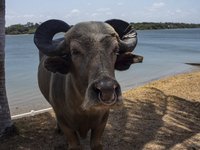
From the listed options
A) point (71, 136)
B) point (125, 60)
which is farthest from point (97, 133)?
point (125, 60)

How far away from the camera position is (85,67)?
256 centimetres

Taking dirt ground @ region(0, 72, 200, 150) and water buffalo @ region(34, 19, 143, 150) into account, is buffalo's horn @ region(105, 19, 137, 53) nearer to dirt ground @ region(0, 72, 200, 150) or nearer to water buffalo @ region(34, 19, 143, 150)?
water buffalo @ region(34, 19, 143, 150)

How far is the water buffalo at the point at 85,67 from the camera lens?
2266 mm

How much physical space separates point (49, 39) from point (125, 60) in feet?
4.05

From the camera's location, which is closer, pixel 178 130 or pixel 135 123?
pixel 178 130

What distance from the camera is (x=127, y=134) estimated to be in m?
4.83

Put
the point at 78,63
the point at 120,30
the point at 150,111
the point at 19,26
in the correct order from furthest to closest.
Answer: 1. the point at 19,26
2. the point at 150,111
3. the point at 120,30
4. the point at 78,63

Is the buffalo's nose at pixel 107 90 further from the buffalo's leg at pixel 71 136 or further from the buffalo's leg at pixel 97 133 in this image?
the buffalo's leg at pixel 71 136

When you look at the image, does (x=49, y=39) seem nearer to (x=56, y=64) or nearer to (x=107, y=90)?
(x=56, y=64)

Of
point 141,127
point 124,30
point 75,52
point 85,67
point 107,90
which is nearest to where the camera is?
point 107,90

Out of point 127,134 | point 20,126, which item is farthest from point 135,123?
point 20,126

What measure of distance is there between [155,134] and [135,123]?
726 millimetres

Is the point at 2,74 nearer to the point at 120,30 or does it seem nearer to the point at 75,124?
the point at 75,124

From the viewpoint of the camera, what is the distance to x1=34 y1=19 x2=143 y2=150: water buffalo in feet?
7.43
